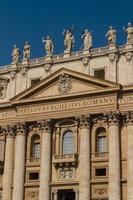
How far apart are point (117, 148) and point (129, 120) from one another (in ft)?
8.76

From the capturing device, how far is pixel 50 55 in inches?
1975

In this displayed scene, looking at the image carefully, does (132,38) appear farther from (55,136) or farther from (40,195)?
(40,195)

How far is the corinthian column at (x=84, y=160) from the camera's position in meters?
43.9

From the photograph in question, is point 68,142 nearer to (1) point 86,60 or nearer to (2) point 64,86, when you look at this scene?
(2) point 64,86

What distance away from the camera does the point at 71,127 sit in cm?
4709

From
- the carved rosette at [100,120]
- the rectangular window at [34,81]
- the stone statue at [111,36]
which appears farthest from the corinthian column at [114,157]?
the rectangular window at [34,81]

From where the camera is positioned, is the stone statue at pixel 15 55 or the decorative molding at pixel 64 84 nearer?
the decorative molding at pixel 64 84

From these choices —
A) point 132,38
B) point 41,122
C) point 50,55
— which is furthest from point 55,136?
point 132,38

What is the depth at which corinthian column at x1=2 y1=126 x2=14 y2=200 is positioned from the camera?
47688 millimetres

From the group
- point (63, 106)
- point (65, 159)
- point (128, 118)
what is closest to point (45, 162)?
point (65, 159)

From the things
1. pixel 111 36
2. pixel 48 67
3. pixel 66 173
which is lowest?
pixel 66 173

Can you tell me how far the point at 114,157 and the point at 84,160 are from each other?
2.82m

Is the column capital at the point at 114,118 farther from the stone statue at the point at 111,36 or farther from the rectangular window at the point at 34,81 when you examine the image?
the rectangular window at the point at 34,81

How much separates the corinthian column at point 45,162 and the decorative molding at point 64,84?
3.23 metres
